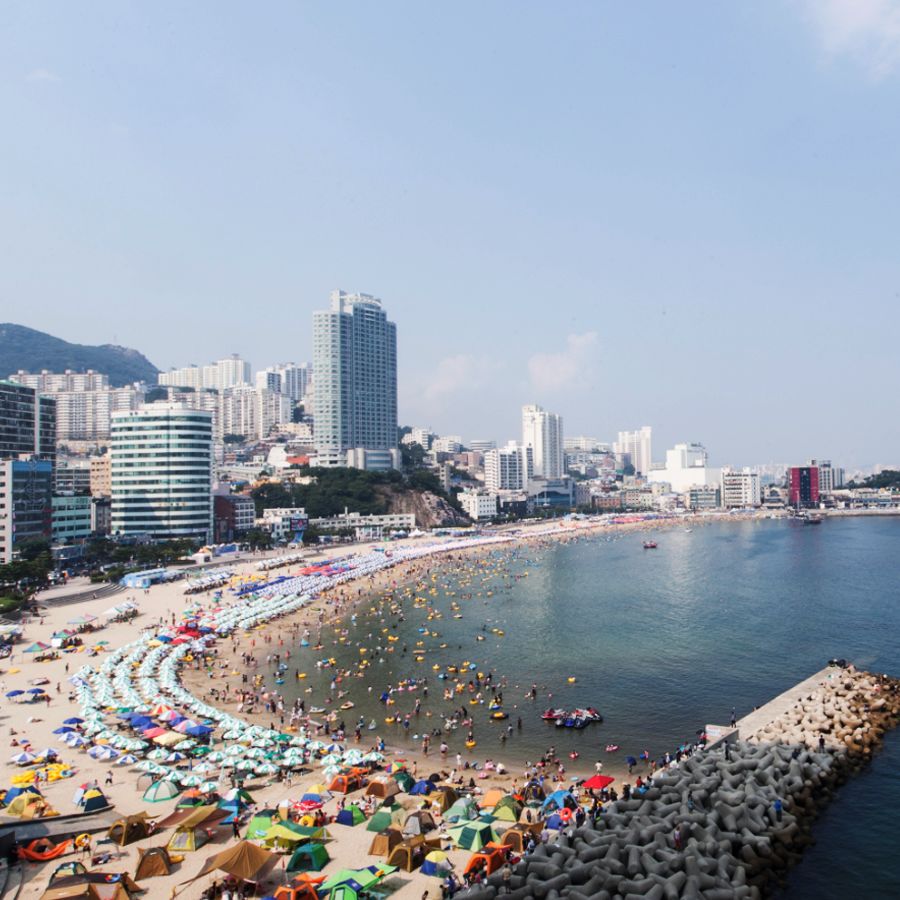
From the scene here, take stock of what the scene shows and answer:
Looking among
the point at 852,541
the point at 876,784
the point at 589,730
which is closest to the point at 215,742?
the point at 589,730

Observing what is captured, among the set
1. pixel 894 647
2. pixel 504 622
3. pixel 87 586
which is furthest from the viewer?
pixel 87 586

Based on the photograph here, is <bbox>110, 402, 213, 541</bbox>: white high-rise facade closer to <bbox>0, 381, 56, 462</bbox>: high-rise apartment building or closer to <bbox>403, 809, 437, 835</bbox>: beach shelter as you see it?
<bbox>0, 381, 56, 462</bbox>: high-rise apartment building

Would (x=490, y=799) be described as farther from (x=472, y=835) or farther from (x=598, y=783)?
(x=598, y=783)

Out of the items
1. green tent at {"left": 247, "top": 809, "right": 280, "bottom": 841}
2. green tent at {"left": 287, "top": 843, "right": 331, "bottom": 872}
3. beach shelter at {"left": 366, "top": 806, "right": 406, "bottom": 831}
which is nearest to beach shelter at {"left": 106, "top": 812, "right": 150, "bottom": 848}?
green tent at {"left": 247, "top": 809, "right": 280, "bottom": 841}

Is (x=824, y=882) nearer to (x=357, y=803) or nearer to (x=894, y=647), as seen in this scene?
(x=357, y=803)

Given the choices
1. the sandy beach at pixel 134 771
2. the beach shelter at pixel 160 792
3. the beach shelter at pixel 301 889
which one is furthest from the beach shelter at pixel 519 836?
the beach shelter at pixel 160 792
